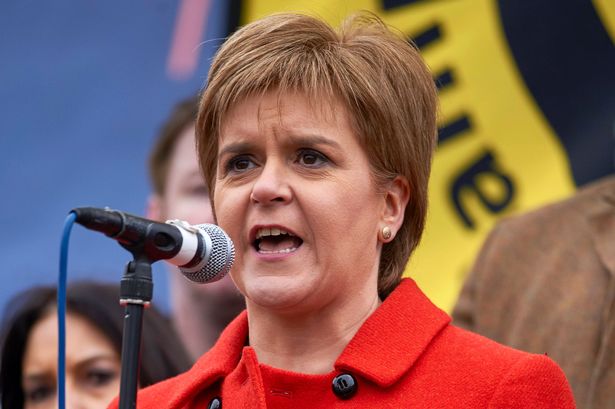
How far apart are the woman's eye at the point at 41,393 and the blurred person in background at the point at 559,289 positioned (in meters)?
1.45

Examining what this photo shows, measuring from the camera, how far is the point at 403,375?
2.86 meters

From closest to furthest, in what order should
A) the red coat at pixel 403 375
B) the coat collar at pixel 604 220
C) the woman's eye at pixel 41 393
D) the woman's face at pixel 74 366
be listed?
the red coat at pixel 403 375 < the woman's face at pixel 74 366 < the woman's eye at pixel 41 393 < the coat collar at pixel 604 220

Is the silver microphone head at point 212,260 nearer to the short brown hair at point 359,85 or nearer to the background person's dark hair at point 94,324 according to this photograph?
the short brown hair at point 359,85

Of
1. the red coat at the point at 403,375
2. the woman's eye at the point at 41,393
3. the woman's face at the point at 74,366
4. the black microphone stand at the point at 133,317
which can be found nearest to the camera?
the black microphone stand at the point at 133,317

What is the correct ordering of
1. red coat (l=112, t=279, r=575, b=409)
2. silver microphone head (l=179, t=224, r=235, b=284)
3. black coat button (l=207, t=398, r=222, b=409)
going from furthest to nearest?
black coat button (l=207, t=398, r=222, b=409)
red coat (l=112, t=279, r=575, b=409)
silver microphone head (l=179, t=224, r=235, b=284)

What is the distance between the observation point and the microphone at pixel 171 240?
2422mm

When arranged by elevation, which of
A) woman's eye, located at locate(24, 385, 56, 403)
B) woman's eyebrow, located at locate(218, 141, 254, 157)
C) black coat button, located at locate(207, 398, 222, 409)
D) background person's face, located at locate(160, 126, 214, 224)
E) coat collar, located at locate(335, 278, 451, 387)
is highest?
woman's eyebrow, located at locate(218, 141, 254, 157)

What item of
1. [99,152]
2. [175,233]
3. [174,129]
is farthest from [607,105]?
[175,233]

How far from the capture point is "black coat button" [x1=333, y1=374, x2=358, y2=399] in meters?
2.85

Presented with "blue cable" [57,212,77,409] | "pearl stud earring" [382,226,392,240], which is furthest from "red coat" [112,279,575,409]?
"blue cable" [57,212,77,409]

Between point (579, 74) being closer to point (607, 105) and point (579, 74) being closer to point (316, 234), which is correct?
point (607, 105)

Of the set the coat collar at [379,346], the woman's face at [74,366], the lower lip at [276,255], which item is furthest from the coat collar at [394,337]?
the woman's face at [74,366]

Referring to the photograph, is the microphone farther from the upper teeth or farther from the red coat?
the red coat

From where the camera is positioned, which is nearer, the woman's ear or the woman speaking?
the woman speaking
